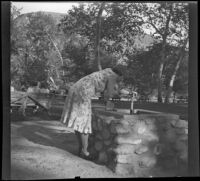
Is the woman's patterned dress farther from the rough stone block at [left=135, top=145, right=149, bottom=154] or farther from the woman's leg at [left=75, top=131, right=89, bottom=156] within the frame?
the rough stone block at [left=135, top=145, right=149, bottom=154]

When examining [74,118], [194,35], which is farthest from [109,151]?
[194,35]

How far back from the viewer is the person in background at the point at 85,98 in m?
4.31

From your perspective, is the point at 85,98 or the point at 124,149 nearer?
the point at 124,149

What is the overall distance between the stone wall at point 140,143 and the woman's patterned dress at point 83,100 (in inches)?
4.4

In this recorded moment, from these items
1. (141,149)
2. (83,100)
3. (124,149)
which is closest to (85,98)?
(83,100)

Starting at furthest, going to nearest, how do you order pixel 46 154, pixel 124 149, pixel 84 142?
1. pixel 84 142
2. pixel 46 154
3. pixel 124 149

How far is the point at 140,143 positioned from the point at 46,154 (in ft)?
3.67

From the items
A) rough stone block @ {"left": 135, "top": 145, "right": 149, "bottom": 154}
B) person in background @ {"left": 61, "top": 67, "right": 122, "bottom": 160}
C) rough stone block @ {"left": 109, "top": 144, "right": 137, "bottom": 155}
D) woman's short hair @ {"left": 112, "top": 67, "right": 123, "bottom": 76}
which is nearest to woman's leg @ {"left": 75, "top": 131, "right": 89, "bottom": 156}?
person in background @ {"left": 61, "top": 67, "right": 122, "bottom": 160}

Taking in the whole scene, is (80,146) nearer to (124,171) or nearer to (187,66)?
(124,171)

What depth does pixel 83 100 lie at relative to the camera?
4.35 meters

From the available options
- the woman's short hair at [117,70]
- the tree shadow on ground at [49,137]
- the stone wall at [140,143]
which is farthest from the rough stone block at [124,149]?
the woman's short hair at [117,70]

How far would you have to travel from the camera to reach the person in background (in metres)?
4.31

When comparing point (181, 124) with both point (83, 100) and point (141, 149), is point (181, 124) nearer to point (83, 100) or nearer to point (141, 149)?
point (141, 149)

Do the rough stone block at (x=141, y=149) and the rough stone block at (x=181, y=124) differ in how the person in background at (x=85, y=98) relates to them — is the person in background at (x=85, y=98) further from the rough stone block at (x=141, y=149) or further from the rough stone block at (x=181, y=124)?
the rough stone block at (x=181, y=124)
